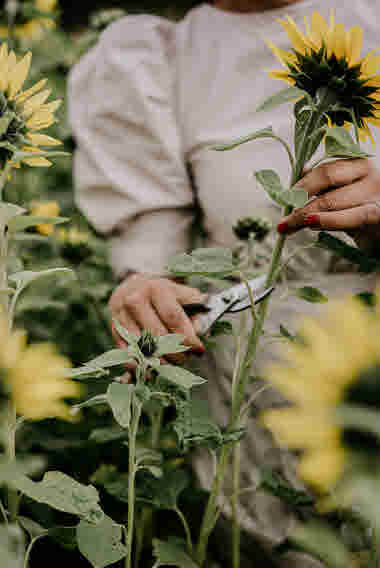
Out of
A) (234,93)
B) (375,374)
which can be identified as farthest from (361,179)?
(234,93)

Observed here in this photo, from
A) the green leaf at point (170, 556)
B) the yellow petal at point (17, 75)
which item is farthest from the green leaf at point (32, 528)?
the yellow petal at point (17, 75)

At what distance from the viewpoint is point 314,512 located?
26.1 inches

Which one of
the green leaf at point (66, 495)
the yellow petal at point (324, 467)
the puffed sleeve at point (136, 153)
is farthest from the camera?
the puffed sleeve at point (136, 153)

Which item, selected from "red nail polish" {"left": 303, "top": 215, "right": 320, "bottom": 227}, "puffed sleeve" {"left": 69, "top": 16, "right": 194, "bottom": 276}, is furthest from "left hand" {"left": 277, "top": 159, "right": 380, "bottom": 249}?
"puffed sleeve" {"left": 69, "top": 16, "right": 194, "bottom": 276}

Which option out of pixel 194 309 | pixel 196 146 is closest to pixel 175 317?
pixel 194 309

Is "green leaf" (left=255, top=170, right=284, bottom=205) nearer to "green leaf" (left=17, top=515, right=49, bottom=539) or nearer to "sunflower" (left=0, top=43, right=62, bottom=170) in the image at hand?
"sunflower" (left=0, top=43, right=62, bottom=170)

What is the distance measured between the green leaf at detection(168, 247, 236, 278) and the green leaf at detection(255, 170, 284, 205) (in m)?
0.06

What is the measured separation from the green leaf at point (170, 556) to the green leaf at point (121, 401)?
0.53 feet

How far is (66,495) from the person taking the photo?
327 mm

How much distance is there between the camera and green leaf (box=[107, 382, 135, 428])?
1.04 feet

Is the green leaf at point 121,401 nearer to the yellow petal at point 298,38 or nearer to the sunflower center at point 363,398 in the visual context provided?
the sunflower center at point 363,398

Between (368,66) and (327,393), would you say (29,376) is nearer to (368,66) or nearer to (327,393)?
(327,393)

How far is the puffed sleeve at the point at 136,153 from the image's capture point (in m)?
0.81

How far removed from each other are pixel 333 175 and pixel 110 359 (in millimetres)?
222
